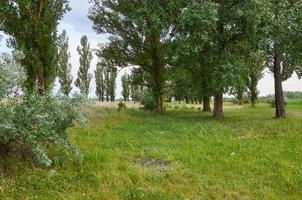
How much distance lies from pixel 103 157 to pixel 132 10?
2083 centimetres

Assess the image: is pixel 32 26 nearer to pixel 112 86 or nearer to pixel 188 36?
pixel 188 36

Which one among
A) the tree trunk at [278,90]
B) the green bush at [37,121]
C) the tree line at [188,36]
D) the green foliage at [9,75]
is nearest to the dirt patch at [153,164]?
the green bush at [37,121]

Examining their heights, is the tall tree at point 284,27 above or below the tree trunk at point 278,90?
above

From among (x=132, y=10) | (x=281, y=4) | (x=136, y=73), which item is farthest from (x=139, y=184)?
(x=136, y=73)

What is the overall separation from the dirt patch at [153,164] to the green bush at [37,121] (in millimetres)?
2115

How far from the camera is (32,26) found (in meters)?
24.4

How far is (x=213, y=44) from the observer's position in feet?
→ 89.8

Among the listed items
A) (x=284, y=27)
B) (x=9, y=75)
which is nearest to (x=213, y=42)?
(x=284, y=27)

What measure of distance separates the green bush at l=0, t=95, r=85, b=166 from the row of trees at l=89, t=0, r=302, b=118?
1494 cm

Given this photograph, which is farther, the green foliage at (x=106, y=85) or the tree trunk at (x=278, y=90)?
the green foliage at (x=106, y=85)

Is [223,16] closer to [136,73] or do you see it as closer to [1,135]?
[136,73]

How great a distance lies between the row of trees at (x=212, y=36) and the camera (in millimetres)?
25703

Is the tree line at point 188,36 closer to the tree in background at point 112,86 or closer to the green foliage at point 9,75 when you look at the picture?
Answer: the green foliage at point 9,75

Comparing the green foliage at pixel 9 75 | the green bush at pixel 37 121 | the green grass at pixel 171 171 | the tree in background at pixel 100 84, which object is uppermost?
the tree in background at pixel 100 84
